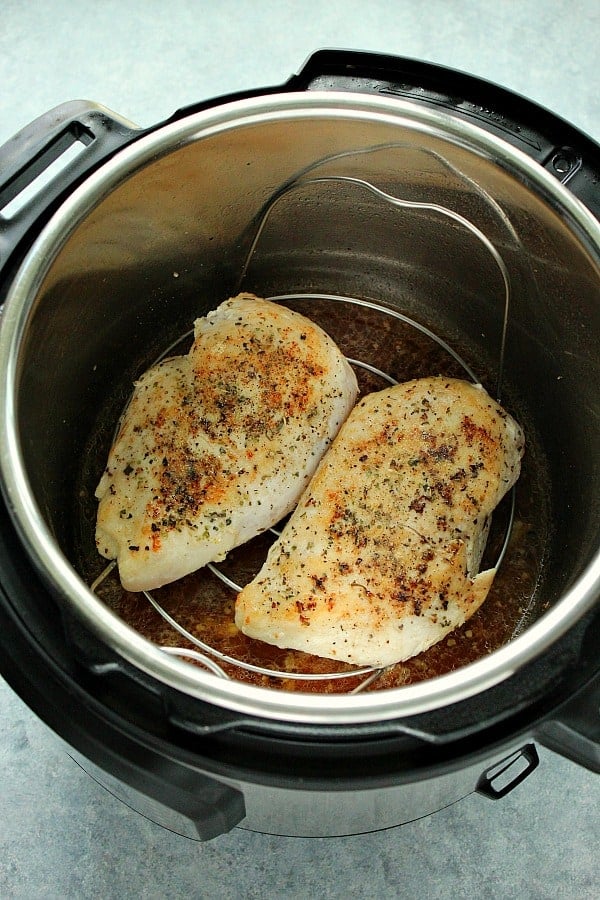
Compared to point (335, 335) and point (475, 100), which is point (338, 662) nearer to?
point (335, 335)

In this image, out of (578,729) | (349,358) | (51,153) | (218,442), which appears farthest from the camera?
(349,358)

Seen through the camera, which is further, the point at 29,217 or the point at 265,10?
the point at 265,10

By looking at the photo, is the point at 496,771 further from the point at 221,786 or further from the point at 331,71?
the point at 331,71

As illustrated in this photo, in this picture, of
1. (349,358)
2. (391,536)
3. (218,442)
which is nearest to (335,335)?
(349,358)

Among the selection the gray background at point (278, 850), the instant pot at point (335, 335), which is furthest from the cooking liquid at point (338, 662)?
the gray background at point (278, 850)

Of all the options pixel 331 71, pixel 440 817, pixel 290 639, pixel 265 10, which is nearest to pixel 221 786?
pixel 290 639

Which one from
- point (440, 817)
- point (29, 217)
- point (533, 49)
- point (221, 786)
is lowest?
point (440, 817)

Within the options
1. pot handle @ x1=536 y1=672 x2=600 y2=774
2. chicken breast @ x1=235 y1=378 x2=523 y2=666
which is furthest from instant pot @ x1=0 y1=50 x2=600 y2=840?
chicken breast @ x1=235 y1=378 x2=523 y2=666
